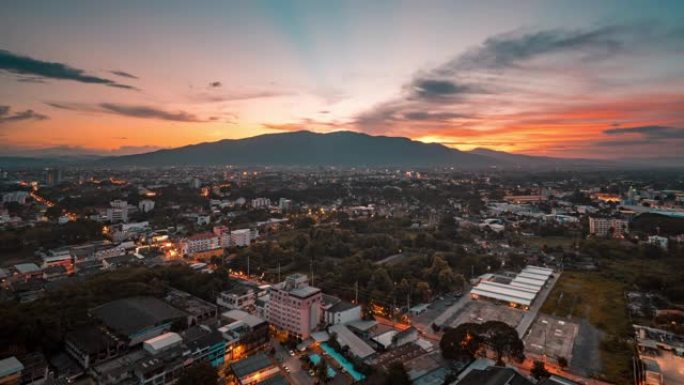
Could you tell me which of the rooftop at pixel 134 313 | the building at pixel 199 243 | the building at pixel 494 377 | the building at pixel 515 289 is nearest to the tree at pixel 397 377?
the building at pixel 494 377

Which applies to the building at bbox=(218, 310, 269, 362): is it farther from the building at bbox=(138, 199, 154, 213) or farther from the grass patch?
the building at bbox=(138, 199, 154, 213)

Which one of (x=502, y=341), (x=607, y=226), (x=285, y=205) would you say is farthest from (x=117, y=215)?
(x=607, y=226)

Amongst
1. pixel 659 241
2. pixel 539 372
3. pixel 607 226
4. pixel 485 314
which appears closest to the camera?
pixel 539 372

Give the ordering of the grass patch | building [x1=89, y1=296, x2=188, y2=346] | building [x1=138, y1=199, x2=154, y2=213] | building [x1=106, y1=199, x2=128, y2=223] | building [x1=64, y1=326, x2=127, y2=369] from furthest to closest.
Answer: building [x1=138, y1=199, x2=154, y2=213], building [x1=106, y1=199, x2=128, y2=223], building [x1=89, y1=296, x2=188, y2=346], the grass patch, building [x1=64, y1=326, x2=127, y2=369]

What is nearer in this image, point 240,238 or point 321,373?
point 321,373

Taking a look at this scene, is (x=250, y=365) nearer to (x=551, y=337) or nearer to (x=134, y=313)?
(x=134, y=313)

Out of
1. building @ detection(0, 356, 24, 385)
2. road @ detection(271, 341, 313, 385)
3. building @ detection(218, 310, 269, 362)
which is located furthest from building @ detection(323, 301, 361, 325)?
building @ detection(0, 356, 24, 385)

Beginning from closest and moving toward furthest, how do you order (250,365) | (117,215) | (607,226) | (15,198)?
1. (250,365)
2. (607,226)
3. (117,215)
4. (15,198)

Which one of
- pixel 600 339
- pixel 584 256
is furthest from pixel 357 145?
pixel 600 339
